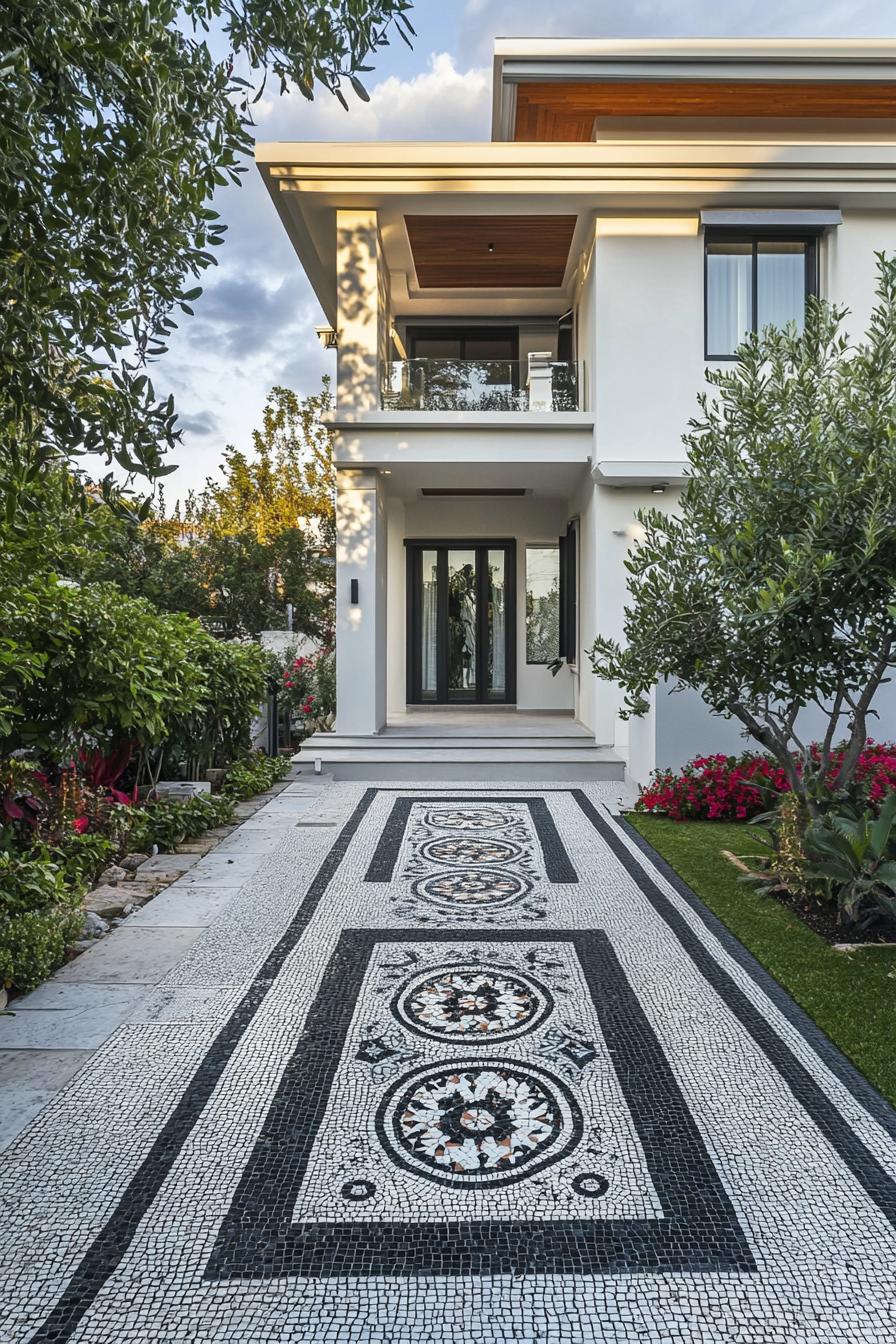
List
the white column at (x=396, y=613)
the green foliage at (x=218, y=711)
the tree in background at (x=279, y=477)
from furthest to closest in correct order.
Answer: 1. the tree in background at (x=279, y=477)
2. the white column at (x=396, y=613)
3. the green foliage at (x=218, y=711)

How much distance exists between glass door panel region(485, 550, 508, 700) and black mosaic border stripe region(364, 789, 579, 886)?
5552 mm

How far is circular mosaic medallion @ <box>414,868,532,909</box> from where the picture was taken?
5.47 meters

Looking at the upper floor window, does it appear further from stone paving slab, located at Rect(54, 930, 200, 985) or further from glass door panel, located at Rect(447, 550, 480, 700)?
stone paving slab, located at Rect(54, 930, 200, 985)

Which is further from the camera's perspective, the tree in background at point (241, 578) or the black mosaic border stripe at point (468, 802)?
the tree in background at point (241, 578)

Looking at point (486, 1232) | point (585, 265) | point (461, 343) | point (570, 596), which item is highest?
point (585, 265)

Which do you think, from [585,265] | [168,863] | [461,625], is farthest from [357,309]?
[168,863]

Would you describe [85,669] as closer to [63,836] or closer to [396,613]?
[63,836]

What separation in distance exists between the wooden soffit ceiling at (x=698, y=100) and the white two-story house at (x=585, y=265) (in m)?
0.03

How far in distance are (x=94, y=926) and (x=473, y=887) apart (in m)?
2.38

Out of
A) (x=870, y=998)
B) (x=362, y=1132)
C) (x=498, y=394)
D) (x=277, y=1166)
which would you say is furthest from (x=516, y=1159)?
(x=498, y=394)

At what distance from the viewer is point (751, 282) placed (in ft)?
36.1

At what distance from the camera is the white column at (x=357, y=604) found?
10695mm

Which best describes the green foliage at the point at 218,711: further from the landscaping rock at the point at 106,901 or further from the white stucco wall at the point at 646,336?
the white stucco wall at the point at 646,336

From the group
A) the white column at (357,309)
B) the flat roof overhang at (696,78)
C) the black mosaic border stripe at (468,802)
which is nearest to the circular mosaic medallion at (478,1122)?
the black mosaic border stripe at (468,802)
